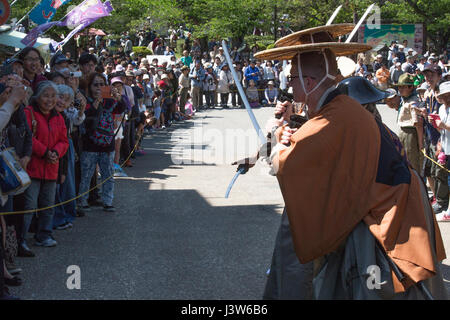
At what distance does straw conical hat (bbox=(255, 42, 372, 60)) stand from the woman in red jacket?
333 cm

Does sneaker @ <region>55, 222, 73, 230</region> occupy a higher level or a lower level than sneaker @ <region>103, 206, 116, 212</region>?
higher

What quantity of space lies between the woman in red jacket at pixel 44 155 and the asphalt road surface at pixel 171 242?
29cm

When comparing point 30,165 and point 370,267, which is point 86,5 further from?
point 370,267

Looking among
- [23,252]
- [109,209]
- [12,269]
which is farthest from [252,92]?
[12,269]

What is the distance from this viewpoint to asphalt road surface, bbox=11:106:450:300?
17.6 ft

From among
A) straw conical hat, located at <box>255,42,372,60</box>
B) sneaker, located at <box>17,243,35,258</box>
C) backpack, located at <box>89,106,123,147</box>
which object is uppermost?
straw conical hat, located at <box>255,42,372,60</box>

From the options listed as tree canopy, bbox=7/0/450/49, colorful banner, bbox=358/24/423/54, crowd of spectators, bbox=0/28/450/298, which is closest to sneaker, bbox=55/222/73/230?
crowd of spectators, bbox=0/28/450/298

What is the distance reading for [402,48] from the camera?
3316 cm

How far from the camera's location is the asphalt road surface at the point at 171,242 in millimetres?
5367

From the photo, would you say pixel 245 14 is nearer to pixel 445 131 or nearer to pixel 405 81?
pixel 405 81

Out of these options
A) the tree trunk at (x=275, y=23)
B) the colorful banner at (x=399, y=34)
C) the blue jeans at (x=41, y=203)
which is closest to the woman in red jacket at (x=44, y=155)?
the blue jeans at (x=41, y=203)

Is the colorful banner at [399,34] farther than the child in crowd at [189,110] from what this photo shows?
Yes

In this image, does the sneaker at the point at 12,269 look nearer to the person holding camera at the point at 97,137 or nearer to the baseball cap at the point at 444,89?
the person holding camera at the point at 97,137

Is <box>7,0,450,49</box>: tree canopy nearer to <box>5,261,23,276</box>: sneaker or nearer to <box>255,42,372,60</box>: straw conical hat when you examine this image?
<box>5,261,23,276</box>: sneaker
